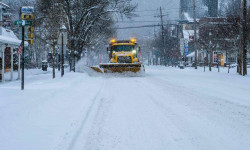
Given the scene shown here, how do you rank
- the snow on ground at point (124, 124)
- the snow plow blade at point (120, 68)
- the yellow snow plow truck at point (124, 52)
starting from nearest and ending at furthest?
the snow on ground at point (124, 124)
the snow plow blade at point (120, 68)
the yellow snow plow truck at point (124, 52)

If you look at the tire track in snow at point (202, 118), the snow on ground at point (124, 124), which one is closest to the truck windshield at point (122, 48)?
the tire track in snow at point (202, 118)

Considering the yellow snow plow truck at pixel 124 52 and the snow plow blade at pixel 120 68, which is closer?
the snow plow blade at pixel 120 68

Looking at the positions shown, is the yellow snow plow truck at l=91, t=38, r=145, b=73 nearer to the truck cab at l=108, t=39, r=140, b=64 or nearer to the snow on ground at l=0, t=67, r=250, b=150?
the truck cab at l=108, t=39, r=140, b=64

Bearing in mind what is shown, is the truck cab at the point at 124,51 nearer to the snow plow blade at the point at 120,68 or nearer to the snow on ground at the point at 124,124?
the snow plow blade at the point at 120,68

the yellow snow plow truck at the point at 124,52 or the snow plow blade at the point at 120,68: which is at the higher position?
the yellow snow plow truck at the point at 124,52

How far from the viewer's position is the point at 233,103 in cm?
893

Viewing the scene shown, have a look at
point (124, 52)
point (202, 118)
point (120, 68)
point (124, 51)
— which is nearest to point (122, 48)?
point (124, 51)

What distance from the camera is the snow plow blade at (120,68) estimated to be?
22422mm

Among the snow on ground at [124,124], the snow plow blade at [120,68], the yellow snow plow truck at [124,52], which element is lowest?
the snow on ground at [124,124]

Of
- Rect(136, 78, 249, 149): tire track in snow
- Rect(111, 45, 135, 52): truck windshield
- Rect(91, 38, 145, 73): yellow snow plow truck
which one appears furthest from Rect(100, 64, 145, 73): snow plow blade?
Rect(136, 78, 249, 149): tire track in snow

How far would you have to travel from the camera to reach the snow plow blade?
73.6 ft

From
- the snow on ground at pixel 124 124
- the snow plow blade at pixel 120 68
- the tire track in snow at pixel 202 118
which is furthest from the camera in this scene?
the snow plow blade at pixel 120 68

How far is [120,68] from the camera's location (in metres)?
22.6

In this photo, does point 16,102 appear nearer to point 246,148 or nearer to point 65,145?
point 65,145
